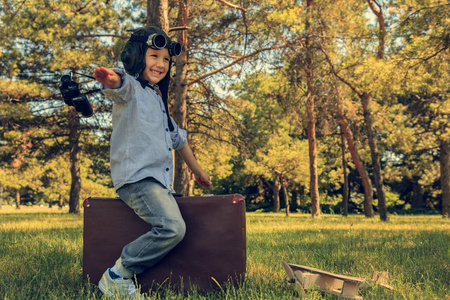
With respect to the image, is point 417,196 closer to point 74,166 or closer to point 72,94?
point 74,166

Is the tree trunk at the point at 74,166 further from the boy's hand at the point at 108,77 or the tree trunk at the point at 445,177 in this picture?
the tree trunk at the point at 445,177

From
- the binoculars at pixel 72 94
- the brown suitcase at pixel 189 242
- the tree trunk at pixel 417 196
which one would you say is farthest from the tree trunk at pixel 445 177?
the binoculars at pixel 72 94

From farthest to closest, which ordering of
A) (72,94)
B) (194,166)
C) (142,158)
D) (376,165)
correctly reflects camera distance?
1. (376,165)
2. (194,166)
3. (142,158)
4. (72,94)

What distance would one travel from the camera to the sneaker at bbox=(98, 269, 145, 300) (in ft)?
8.96

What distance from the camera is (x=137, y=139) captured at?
2906 mm

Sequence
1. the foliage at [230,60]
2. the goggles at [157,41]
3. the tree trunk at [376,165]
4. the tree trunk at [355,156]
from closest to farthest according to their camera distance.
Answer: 1. the goggles at [157,41]
2. the foliage at [230,60]
3. the tree trunk at [376,165]
4. the tree trunk at [355,156]

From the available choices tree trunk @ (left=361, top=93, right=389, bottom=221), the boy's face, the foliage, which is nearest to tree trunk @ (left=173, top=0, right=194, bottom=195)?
the foliage

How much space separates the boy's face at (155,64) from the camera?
3127mm

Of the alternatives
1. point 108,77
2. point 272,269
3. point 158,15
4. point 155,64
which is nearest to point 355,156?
point 158,15

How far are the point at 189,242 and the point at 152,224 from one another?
32 centimetres

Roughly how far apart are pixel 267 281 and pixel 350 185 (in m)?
37.5

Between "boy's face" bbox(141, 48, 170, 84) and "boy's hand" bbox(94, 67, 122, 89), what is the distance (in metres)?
0.48

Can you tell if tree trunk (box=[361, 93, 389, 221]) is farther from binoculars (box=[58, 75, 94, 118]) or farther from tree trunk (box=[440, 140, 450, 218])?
binoculars (box=[58, 75, 94, 118])

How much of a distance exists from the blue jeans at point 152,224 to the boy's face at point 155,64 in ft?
2.71
